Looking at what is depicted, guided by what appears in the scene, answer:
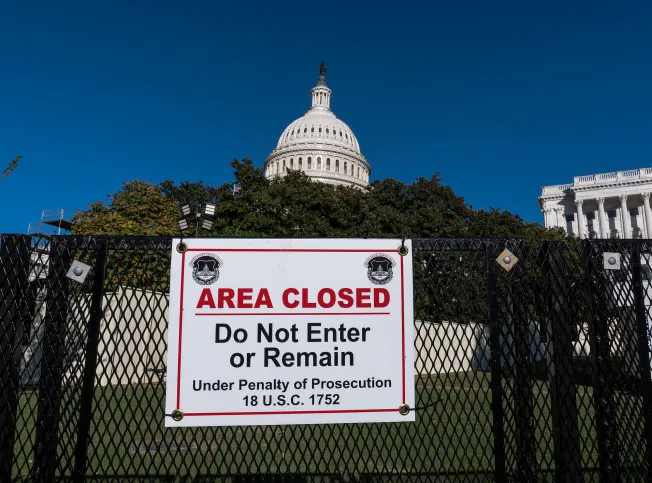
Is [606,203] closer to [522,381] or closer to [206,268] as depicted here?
[522,381]

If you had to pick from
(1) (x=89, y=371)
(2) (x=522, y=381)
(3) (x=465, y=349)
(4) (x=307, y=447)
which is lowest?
(4) (x=307, y=447)

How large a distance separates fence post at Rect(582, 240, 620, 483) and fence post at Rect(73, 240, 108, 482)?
11.6 feet

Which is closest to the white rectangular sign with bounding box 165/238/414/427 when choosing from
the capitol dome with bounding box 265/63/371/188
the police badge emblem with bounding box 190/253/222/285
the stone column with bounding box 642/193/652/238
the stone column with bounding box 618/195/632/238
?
the police badge emblem with bounding box 190/253/222/285

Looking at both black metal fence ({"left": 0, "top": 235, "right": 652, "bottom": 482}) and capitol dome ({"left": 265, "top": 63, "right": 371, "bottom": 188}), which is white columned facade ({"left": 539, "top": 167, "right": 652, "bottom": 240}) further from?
black metal fence ({"left": 0, "top": 235, "right": 652, "bottom": 482})

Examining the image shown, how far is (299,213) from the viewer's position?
29797 mm

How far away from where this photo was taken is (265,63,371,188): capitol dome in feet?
281

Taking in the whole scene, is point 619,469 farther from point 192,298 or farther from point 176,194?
point 176,194

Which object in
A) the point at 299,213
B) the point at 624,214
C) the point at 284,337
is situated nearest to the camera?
the point at 284,337

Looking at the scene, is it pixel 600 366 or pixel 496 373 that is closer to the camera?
pixel 496 373

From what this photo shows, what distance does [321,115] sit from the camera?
99.4m

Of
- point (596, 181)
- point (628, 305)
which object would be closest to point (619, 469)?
point (628, 305)

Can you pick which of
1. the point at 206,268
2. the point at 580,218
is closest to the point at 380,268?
the point at 206,268

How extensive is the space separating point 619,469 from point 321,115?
100277 millimetres

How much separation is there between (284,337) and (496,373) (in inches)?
60.3
